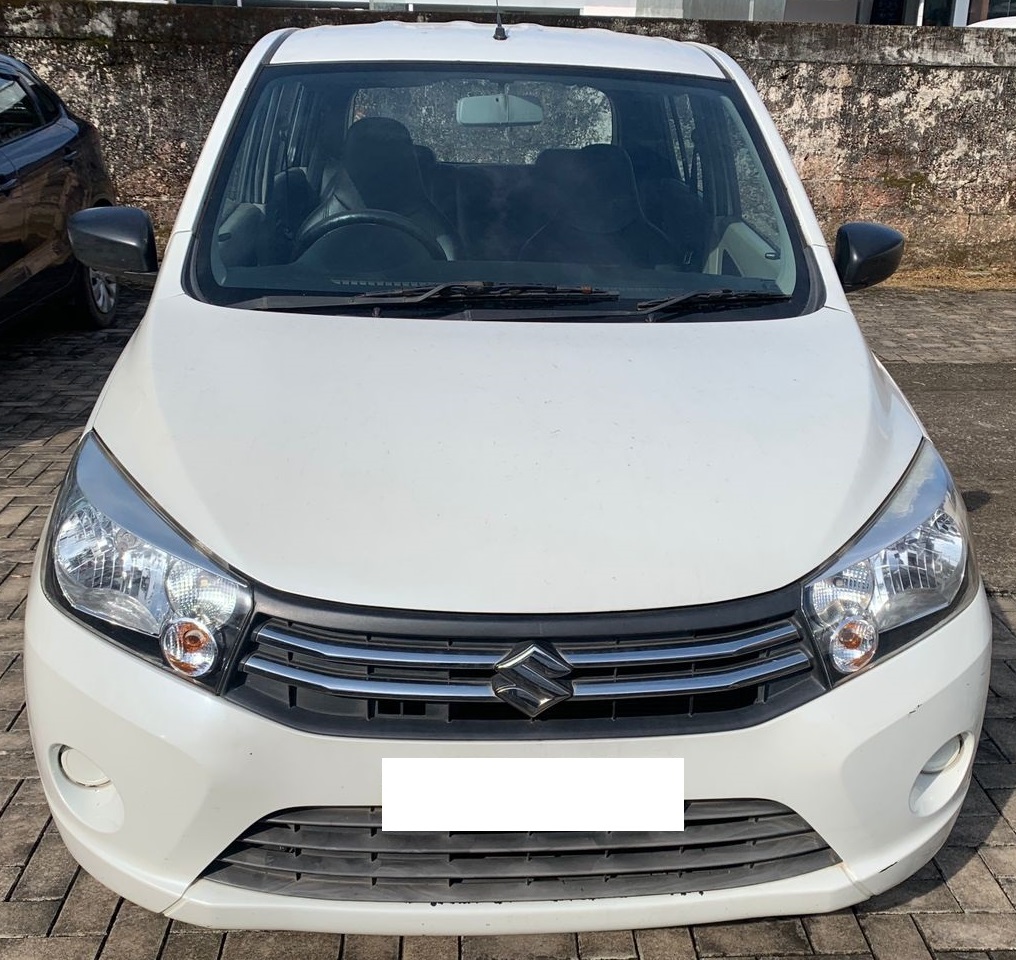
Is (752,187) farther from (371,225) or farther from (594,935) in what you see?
(594,935)

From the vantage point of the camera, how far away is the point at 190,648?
6.48 ft

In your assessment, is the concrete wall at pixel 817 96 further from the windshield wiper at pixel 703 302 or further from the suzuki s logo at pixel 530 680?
the suzuki s logo at pixel 530 680

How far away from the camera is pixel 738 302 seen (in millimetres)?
2908

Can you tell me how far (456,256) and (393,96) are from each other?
0.62 m

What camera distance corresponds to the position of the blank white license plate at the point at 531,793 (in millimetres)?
1907

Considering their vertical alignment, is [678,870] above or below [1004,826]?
above

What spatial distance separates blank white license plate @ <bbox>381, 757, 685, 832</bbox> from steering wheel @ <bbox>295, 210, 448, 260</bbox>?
1.50 m

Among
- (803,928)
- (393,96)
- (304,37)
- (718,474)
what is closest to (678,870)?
(803,928)

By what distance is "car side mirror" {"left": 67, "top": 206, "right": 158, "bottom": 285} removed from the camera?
3.17 metres

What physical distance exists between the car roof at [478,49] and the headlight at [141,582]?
1.70 meters

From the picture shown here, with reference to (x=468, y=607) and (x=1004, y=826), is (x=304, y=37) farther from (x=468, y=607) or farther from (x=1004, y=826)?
(x=1004, y=826)

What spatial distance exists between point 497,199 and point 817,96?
22.1ft

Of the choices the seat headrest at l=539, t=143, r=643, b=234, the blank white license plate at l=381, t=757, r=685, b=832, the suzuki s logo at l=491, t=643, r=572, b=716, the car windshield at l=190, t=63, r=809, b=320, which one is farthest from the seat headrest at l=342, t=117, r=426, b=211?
the blank white license plate at l=381, t=757, r=685, b=832

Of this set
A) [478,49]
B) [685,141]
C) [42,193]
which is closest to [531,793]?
[685,141]
